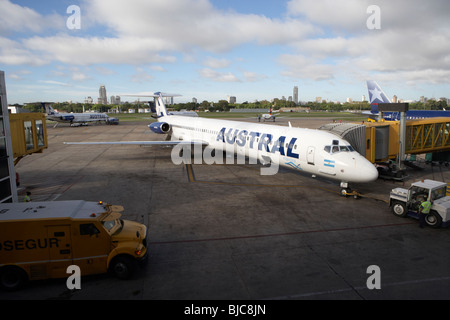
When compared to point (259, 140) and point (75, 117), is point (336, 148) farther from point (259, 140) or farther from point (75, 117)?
point (75, 117)

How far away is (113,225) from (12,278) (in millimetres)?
2672

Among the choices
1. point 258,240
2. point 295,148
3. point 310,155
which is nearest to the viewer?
point 258,240

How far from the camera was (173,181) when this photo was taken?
1892 centimetres

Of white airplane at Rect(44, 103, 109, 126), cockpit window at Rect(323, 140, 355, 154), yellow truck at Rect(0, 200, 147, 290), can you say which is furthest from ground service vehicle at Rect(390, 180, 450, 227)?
white airplane at Rect(44, 103, 109, 126)

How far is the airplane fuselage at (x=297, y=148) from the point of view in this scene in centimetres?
1424

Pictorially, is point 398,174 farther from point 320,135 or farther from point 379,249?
point 379,249

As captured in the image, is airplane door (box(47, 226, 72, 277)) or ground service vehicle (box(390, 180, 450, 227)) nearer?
airplane door (box(47, 226, 72, 277))

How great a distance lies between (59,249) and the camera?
25.3 feet

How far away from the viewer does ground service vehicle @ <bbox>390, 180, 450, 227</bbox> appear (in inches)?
455

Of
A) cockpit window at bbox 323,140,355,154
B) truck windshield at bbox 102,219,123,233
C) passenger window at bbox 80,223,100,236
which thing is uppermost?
cockpit window at bbox 323,140,355,154

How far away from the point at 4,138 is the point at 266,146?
13.0m

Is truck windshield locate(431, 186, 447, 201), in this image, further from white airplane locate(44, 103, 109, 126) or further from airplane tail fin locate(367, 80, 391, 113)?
white airplane locate(44, 103, 109, 126)

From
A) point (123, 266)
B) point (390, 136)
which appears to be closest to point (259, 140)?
point (390, 136)

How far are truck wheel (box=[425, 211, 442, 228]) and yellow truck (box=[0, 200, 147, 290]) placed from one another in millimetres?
10807
